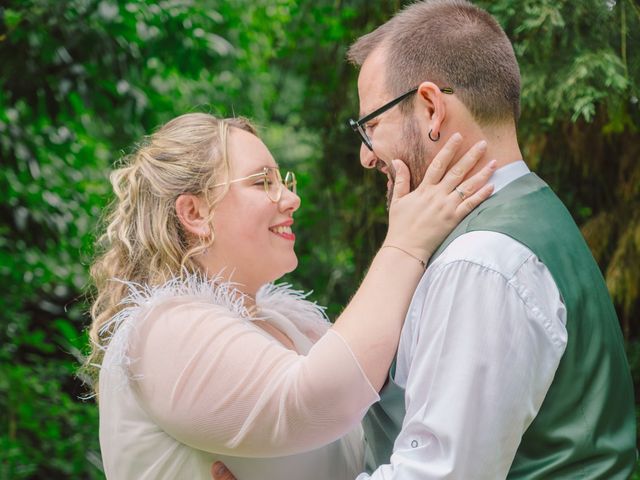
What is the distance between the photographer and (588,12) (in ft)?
12.3

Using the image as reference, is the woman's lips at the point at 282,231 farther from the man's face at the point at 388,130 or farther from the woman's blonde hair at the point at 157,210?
the man's face at the point at 388,130

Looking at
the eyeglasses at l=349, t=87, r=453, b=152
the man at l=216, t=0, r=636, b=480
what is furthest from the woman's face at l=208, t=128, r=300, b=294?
the man at l=216, t=0, r=636, b=480

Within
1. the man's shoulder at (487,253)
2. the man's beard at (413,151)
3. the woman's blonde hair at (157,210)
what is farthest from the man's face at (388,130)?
the woman's blonde hair at (157,210)

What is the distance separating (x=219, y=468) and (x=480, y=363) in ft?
3.23

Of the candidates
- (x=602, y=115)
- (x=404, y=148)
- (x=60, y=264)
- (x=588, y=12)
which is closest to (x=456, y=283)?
(x=404, y=148)

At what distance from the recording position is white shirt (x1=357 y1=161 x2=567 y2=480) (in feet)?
5.76

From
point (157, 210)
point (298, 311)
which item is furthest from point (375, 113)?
point (298, 311)

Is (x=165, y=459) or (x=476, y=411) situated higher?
(x=476, y=411)

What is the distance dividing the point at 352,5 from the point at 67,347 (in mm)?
3490

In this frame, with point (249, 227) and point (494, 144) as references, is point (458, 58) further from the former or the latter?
point (249, 227)

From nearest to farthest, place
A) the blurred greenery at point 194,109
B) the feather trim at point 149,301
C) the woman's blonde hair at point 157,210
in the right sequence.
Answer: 1. the feather trim at point 149,301
2. the woman's blonde hair at point 157,210
3. the blurred greenery at point 194,109

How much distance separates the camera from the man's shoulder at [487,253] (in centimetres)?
181

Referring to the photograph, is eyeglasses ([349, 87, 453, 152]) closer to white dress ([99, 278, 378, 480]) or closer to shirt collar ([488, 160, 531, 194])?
shirt collar ([488, 160, 531, 194])

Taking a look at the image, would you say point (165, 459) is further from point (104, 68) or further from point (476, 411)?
point (104, 68)
